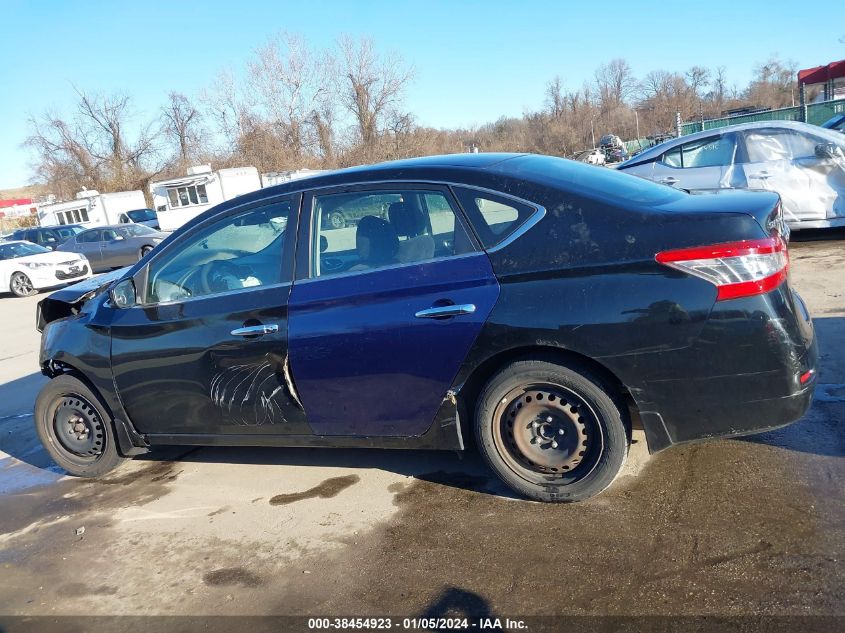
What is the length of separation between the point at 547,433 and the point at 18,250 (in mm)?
18507

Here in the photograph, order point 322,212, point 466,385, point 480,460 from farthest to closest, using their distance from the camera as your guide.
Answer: point 480,460 < point 322,212 < point 466,385

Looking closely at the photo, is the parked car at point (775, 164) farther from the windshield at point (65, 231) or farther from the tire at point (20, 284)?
the windshield at point (65, 231)

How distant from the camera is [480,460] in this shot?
4082 millimetres

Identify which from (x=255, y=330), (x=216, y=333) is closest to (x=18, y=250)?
(x=216, y=333)

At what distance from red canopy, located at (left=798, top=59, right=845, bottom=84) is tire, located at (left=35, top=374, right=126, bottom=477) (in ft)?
104

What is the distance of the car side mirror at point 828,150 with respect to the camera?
8.14 metres

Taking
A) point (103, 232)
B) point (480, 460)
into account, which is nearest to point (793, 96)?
point (103, 232)

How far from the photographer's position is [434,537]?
3312 millimetres

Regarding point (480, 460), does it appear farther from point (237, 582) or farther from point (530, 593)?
point (237, 582)

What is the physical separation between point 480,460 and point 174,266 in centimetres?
226

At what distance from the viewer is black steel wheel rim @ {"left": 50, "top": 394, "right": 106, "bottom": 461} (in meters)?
4.60

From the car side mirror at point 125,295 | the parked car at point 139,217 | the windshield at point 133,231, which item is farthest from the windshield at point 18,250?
the parked car at point 139,217

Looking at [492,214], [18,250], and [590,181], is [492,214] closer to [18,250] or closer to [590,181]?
[590,181]

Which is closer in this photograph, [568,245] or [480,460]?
[568,245]
